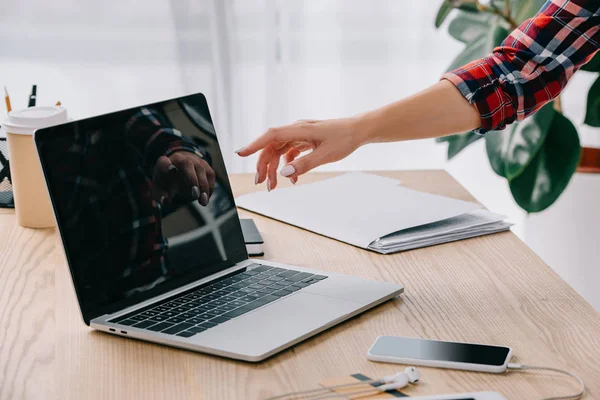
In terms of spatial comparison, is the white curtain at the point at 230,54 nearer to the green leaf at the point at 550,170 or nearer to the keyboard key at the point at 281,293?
the green leaf at the point at 550,170

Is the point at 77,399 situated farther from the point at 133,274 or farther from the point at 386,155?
the point at 386,155


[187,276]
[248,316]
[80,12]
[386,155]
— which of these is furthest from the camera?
[386,155]

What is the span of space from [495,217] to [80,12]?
5.13ft

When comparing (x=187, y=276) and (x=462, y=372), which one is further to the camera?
(x=187, y=276)

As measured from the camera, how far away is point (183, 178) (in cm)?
97

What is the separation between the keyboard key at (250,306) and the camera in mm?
836

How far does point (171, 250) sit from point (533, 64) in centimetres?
59

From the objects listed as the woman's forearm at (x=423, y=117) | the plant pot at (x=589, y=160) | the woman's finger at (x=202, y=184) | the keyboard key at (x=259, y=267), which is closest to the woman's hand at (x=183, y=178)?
the woman's finger at (x=202, y=184)

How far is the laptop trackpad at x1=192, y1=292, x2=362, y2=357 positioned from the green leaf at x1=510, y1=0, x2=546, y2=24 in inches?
Answer: 54.7

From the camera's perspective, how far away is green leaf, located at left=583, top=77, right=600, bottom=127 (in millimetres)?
2010

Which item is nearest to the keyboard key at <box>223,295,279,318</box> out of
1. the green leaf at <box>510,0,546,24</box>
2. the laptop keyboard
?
the laptop keyboard

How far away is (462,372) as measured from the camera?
742 millimetres

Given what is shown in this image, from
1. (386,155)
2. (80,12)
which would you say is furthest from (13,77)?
(386,155)

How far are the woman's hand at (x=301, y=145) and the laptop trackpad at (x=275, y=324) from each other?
0.64ft
